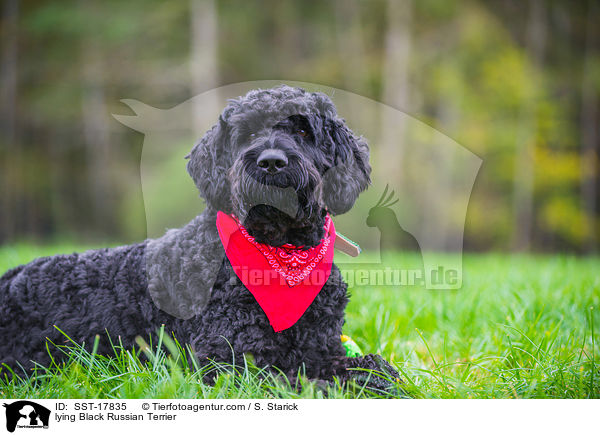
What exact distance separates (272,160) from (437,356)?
1.64 metres

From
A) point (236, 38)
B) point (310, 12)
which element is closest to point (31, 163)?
point (236, 38)

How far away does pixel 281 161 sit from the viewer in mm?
2311

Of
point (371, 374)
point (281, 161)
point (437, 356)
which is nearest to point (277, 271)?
point (281, 161)

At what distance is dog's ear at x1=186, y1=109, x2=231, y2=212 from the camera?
2.59 meters

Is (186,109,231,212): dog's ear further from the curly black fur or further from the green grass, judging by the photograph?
the green grass

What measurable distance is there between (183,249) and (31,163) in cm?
1306

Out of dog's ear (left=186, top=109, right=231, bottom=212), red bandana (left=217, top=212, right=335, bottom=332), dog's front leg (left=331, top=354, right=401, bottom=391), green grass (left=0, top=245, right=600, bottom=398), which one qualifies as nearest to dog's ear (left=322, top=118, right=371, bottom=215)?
red bandana (left=217, top=212, right=335, bottom=332)

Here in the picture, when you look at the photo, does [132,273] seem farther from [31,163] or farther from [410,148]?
[31,163]

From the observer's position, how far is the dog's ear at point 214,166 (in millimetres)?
2592

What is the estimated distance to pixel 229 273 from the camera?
2516 millimetres
